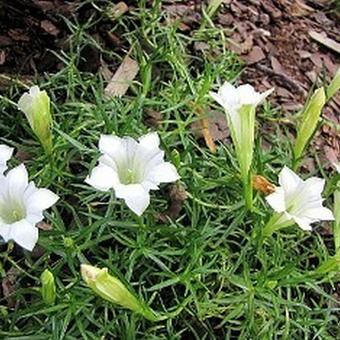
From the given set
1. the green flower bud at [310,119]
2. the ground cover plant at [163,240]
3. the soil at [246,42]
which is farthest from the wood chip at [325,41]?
the green flower bud at [310,119]

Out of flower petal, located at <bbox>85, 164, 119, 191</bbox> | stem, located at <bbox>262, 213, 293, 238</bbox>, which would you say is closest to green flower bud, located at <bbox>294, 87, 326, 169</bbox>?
stem, located at <bbox>262, 213, 293, 238</bbox>

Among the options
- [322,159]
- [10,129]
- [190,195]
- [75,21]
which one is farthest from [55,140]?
[322,159]

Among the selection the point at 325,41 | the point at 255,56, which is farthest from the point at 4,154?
the point at 325,41

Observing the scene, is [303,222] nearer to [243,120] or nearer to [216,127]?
[243,120]

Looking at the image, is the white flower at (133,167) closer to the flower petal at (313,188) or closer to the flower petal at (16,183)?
the flower petal at (16,183)

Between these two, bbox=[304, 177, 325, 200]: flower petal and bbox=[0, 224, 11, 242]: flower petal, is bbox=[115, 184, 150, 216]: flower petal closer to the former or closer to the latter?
bbox=[0, 224, 11, 242]: flower petal
